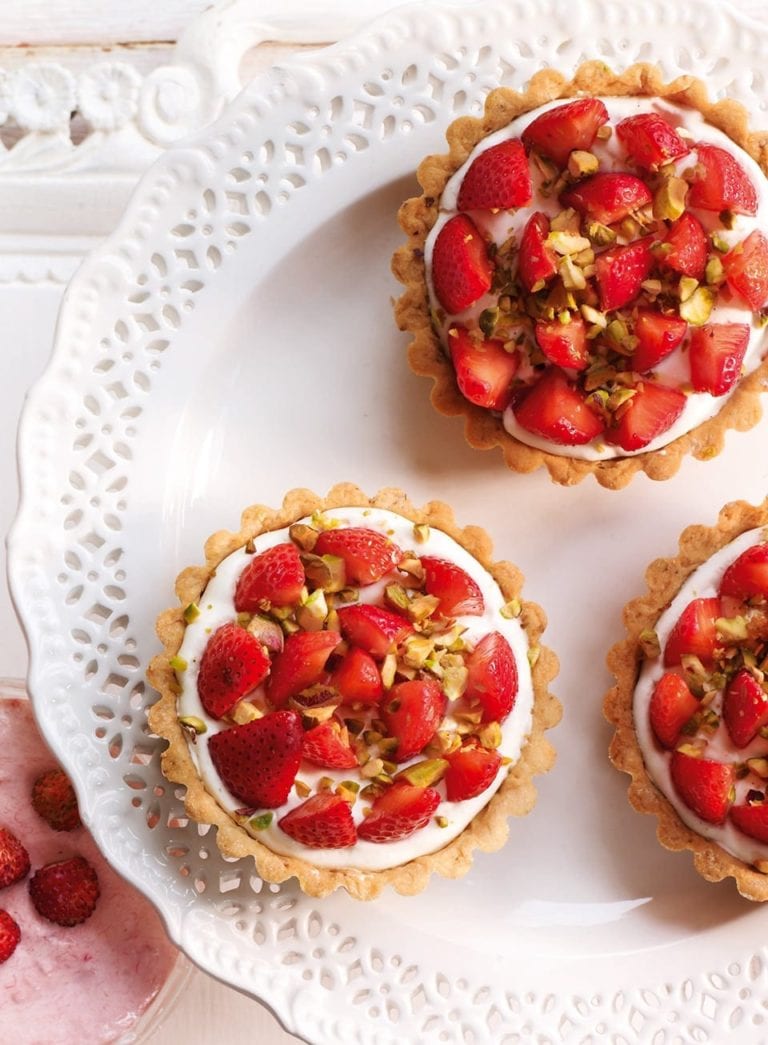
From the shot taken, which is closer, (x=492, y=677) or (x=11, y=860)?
(x=492, y=677)

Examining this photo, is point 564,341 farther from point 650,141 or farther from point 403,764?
point 403,764

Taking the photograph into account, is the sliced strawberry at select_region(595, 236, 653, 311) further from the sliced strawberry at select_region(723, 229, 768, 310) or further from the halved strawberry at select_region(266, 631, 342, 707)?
the halved strawberry at select_region(266, 631, 342, 707)

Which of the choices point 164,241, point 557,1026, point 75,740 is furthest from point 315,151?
point 557,1026

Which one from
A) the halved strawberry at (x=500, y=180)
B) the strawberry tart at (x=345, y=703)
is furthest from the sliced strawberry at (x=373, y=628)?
the halved strawberry at (x=500, y=180)

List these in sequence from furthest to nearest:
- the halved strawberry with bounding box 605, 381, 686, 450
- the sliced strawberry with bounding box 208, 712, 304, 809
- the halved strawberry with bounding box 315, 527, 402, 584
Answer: the halved strawberry with bounding box 605, 381, 686, 450 → the halved strawberry with bounding box 315, 527, 402, 584 → the sliced strawberry with bounding box 208, 712, 304, 809

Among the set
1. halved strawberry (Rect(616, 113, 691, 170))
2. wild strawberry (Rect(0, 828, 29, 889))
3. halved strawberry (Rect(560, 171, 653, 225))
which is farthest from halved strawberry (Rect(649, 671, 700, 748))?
wild strawberry (Rect(0, 828, 29, 889))

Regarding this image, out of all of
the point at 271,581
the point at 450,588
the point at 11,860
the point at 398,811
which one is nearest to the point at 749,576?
the point at 450,588
